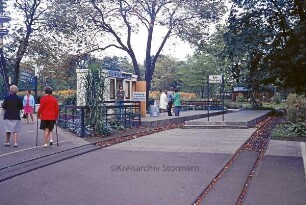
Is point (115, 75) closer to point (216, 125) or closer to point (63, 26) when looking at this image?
point (216, 125)

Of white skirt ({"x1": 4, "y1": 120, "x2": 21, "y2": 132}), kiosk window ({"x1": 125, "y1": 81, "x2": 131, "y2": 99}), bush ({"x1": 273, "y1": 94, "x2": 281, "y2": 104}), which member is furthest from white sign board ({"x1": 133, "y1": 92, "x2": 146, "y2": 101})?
bush ({"x1": 273, "y1": 94, "x2": 281, "y2": 104})

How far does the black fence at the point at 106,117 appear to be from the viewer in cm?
1284

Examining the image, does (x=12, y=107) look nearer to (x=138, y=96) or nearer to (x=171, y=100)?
(x=138, y=96)

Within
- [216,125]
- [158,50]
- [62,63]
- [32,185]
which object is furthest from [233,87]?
[32,185]

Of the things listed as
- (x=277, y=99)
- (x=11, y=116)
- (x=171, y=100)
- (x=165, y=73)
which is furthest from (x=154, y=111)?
(x=277, y=99)

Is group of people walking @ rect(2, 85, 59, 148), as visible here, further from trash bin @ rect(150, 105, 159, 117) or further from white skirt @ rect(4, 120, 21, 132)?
trash bin @ rect(150, 105, 159, 117)

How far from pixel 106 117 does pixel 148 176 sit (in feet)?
23.5

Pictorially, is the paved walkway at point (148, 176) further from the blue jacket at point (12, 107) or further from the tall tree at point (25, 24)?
the tall tree at point (25, 24)

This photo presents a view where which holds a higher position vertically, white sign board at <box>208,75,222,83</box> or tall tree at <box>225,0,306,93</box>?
tall tree at <box>225,0,306,93</box>

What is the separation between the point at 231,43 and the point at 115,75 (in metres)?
7.51

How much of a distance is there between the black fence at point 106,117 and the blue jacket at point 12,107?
254cm

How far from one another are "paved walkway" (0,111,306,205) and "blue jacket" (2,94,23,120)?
2.89ft

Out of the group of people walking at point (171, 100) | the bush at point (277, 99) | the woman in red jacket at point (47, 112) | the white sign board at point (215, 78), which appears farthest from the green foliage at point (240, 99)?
the woman in red jacket at point (47, 112)

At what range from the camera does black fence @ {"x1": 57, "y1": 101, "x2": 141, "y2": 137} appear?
12837 mm
